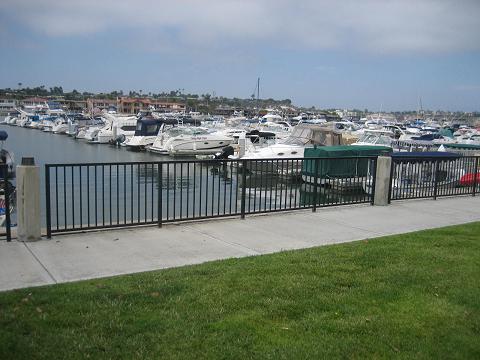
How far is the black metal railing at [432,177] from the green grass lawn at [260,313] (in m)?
7.19

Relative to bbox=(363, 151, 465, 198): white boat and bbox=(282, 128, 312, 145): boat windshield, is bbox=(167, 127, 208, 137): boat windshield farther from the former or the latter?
bbox=(363, 151, 465, 198): white boat

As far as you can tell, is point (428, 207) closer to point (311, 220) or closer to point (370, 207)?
point (370, 207)

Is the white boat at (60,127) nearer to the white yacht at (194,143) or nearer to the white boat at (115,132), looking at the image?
the white boat at (115,132)

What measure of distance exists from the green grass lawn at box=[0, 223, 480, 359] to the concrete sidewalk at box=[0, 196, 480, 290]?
678 millimetres

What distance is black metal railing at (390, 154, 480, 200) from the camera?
563 inches

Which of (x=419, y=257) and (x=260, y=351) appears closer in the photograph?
(x=260, y=351)

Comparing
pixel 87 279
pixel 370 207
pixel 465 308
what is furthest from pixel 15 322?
pixel 370 207

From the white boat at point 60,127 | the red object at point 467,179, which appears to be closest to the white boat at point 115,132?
the white boat at point 60,127

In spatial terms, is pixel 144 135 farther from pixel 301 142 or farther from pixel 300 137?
pixel 301 142

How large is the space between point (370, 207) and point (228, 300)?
813 cm

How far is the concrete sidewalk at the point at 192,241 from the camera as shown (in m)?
6.86

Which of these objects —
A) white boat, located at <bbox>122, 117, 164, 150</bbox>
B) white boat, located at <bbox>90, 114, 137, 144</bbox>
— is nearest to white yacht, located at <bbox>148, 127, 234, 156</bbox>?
white boat, located at <bbox>122, 117, 164, 150</bbox>

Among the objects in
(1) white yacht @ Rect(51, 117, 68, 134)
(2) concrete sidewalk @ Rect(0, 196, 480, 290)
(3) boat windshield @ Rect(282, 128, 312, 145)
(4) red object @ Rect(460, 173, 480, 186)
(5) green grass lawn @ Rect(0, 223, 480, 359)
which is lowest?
(1) white yacht @ Rect(51, 117, 68, 134)

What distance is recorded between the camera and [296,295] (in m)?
5.80
